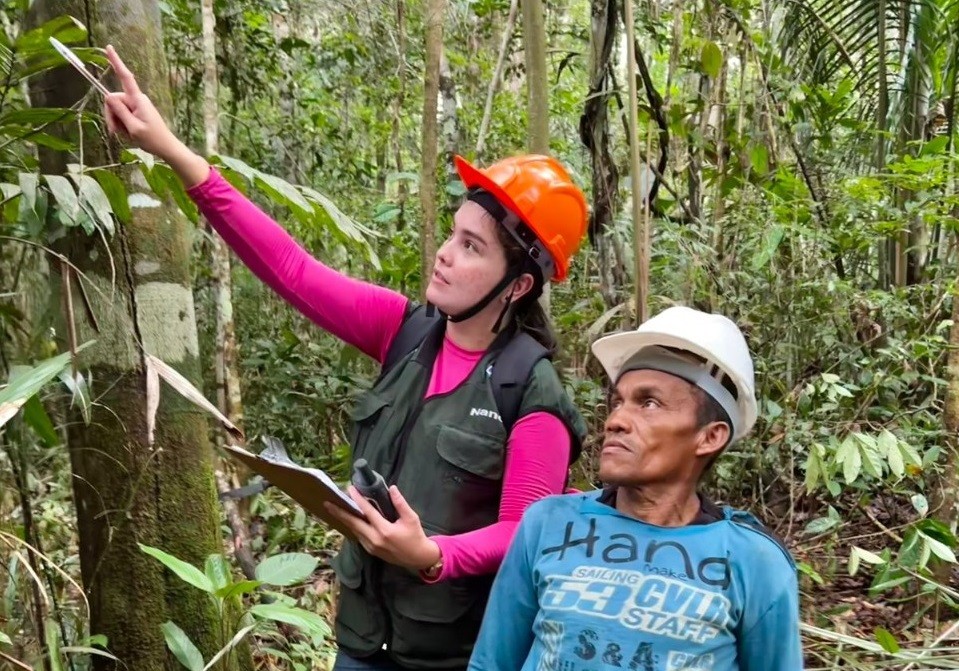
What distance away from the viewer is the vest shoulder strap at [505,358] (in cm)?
175

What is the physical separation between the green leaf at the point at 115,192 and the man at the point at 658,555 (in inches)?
45.5

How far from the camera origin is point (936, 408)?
172 inches

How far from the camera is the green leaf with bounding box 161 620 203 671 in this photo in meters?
2.01

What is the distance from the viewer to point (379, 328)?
6.50 feet

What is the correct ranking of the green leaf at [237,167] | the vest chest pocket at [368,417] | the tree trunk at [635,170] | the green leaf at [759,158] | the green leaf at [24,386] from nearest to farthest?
the green leaf at [24,386] < the vest chest pocket at [368,417] < the green leaf at [237,167] < the tree trunk at [635,170] < the green leaf at [759,158]

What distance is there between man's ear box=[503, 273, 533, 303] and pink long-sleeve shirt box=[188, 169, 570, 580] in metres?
0.15

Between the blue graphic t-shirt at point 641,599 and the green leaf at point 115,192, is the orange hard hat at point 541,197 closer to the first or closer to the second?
the blue graphic t-shirt at point 641,599

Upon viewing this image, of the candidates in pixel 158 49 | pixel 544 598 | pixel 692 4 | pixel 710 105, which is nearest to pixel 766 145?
pixel 710 105

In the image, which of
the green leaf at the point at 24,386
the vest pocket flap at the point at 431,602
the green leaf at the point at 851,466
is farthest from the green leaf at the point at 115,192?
the green leaf at the point at 851,466

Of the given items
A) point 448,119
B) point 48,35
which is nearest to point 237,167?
point 48,35

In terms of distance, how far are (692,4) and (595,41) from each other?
1.59m

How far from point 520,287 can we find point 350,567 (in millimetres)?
722

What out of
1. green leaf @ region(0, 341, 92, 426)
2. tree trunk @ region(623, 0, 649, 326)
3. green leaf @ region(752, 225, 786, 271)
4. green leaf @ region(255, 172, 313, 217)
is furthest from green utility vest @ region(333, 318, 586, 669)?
green leaf @ region(752, 225, 786, 271)

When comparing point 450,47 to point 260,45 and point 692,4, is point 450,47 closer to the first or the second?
point 260,45
